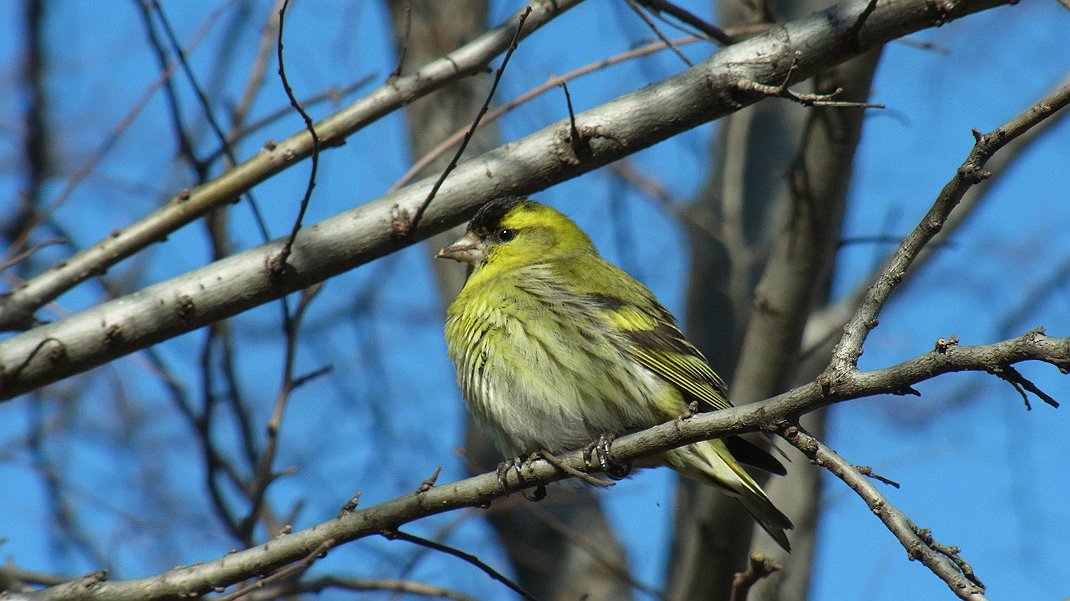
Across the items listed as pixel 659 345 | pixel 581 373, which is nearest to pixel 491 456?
pixel 659 345

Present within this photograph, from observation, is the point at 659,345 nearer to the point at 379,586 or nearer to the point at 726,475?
the point at 726,475

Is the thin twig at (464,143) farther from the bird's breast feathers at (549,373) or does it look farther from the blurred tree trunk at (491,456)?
the blurred tree trunk at (491,456)

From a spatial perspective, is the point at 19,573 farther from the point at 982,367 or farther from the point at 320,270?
the point at 982,367

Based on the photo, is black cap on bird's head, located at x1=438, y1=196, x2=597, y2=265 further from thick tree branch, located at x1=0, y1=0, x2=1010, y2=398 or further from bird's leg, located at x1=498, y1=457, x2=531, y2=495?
bird's leg, located at x1=498, y1=457, x2=531, y2=495

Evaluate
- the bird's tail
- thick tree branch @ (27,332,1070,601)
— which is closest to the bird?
the bird's tail

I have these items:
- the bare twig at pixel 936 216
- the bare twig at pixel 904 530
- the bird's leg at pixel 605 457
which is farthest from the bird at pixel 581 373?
the bare twig at pixel 936 216

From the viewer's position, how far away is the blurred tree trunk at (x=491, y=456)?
7.69 metres

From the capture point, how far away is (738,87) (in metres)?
3.74

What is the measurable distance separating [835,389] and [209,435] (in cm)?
353

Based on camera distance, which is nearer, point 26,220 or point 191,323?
point 191,323

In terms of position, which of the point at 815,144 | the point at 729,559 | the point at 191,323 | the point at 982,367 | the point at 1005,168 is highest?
the point at 1005,168

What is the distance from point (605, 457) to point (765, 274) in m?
1.48

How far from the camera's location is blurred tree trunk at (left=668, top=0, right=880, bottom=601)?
4410 mm

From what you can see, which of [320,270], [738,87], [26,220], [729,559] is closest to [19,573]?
[320,270]
